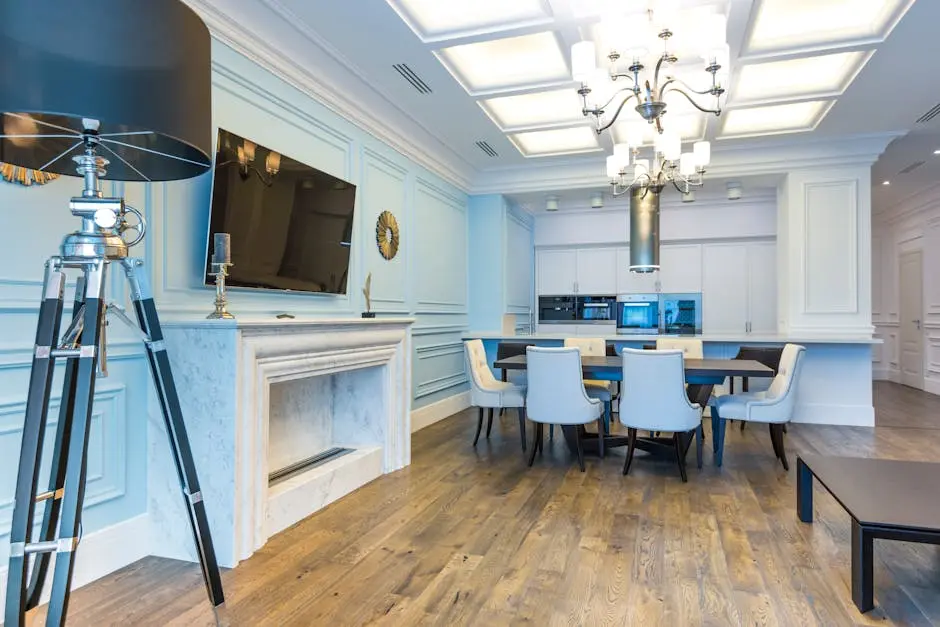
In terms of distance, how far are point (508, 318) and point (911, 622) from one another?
5028mm

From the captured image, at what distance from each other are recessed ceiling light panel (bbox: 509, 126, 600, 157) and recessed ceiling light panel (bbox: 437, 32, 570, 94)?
1.12 m

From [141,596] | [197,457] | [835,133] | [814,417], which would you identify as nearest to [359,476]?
[197,457]

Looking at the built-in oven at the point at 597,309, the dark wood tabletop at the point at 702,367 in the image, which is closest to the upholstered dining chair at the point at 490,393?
the dark wood tabletop at the point at 702,367

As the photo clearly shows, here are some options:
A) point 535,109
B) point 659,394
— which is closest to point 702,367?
point 659,394

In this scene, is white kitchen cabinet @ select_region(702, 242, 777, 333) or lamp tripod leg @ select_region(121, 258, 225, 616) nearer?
lamp tripod leg @ select_region(121, 258, 225, 616)

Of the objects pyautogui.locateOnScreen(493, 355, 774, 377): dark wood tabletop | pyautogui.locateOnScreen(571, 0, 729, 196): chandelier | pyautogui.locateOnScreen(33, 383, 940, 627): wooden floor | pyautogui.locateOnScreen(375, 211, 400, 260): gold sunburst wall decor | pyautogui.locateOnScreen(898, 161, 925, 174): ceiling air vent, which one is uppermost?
pyautogui.locateOnScreen(898, 161, 925, 174): ceiling air vent

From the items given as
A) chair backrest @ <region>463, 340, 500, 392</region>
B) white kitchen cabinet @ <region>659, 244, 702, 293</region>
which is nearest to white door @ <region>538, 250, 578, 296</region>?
white kitchen cabinet @ <region>659, 244, 702, 293</region>

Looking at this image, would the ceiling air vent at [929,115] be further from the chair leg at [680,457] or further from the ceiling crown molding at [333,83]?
the ceiling crown molding at [333,83]

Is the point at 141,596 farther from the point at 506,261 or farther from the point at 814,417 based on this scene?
the point at 814,417

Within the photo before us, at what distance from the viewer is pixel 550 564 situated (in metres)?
2.39

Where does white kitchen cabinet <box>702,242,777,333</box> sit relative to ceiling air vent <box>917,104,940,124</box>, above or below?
below

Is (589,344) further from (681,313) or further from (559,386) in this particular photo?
(681,313)

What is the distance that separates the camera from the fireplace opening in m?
3.10

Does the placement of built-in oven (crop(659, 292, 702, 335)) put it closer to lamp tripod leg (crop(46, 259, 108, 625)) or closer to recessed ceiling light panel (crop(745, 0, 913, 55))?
recessed ceiling light panel (crop(745, 0, 913, 55))
